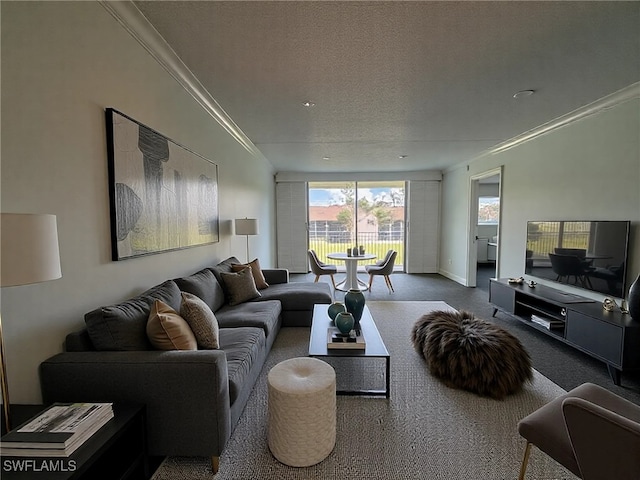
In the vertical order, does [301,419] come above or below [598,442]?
below

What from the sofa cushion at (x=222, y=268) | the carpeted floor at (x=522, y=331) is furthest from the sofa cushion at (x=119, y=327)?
the carpeted floor at (x=522, y=331)

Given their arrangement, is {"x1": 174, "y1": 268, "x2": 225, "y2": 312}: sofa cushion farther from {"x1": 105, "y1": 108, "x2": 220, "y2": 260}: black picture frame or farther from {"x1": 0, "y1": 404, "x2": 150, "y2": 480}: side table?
{"x1": 0, "y1": 404, "x2": 150, "y2": 480}: side table

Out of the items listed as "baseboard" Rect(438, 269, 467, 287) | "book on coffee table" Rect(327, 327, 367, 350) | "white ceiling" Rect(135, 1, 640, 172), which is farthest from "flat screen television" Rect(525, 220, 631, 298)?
"book on coffee table" Rect(327, 327, 367, 350)

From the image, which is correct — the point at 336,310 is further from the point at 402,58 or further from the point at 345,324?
the point at 402,58

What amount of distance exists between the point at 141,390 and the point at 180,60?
2.38 metres

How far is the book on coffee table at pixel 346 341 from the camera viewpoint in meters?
2.20

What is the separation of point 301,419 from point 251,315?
1298 millimetres

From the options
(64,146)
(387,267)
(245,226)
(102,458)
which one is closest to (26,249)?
(64,146)

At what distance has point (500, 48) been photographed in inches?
86.0

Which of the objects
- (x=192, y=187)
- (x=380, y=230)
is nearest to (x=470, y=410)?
(x=192, y=187)

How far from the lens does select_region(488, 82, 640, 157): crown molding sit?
9.09ft

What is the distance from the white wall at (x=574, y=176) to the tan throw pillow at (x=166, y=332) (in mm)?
3786

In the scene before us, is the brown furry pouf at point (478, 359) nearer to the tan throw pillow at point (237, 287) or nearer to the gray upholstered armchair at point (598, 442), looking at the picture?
the gray upholstered armchair at point (598, 442)

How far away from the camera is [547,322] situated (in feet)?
10.2
